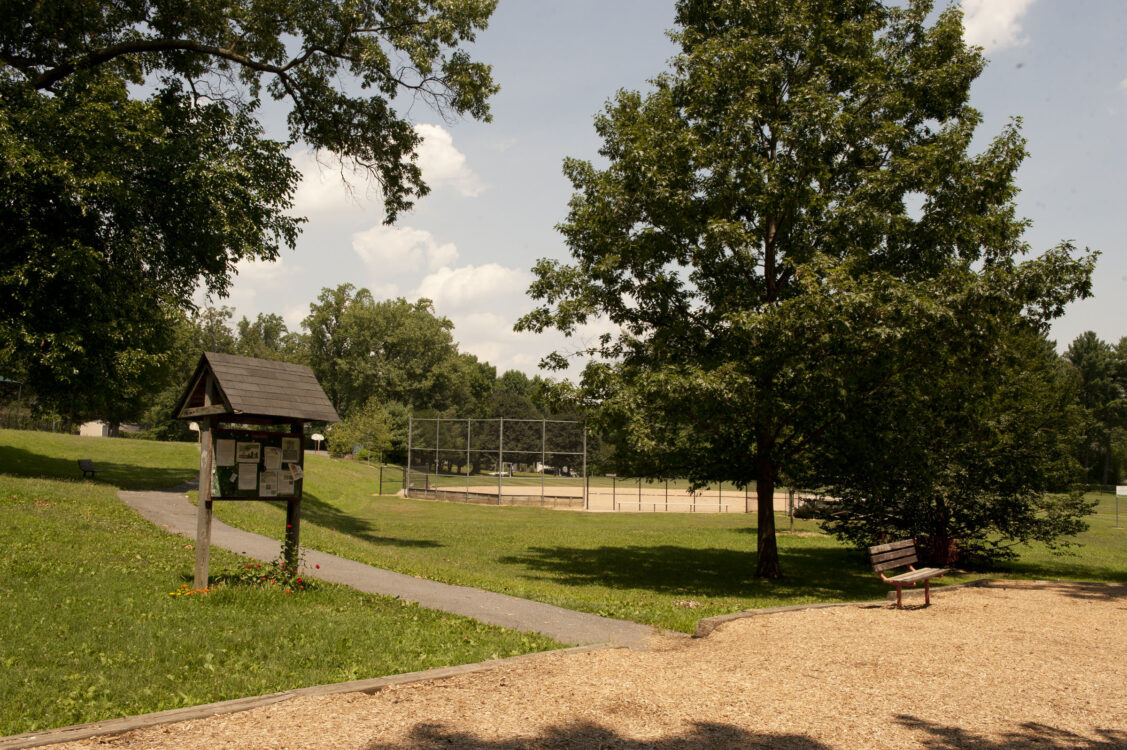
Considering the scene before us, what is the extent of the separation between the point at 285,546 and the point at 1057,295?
12471 millimetres

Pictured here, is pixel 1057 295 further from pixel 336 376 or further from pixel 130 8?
pixel 336 376

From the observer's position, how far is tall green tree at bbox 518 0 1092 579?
12.6 m

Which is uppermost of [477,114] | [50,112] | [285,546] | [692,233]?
[477,114]

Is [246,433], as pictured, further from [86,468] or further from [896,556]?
[86,468]

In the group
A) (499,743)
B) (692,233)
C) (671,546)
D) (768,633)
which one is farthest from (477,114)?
(499,743)

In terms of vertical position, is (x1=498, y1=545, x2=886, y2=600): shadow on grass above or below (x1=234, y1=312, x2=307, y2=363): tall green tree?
below

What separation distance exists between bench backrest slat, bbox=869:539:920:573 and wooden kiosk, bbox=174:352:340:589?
25.6ft

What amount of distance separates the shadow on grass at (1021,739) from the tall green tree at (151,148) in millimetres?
16541

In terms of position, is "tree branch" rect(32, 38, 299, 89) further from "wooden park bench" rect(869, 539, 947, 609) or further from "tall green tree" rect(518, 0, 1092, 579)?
"wooden park bench" rect(869, 539, 947, 609)

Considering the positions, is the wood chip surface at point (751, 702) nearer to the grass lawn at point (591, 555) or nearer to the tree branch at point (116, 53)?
the grass lawn at point (591, 555)

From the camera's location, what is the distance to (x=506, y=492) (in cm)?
3769

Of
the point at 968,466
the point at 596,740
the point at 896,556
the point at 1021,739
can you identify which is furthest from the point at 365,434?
the point at 1021,739

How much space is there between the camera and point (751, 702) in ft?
19.2

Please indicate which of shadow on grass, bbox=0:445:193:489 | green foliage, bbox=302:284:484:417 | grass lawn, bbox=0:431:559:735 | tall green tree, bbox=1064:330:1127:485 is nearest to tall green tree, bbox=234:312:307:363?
green foliage, bbox=302:284:484:417
